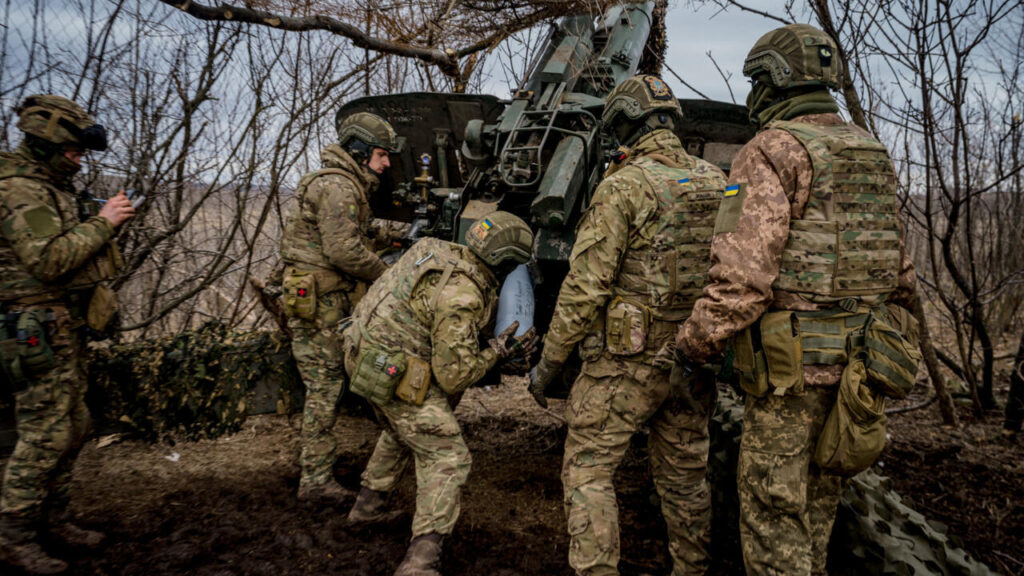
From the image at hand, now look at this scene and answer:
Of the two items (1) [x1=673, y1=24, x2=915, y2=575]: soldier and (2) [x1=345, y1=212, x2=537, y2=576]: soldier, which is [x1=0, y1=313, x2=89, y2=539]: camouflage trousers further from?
(1) [x1=673, y1=24, x2=915, y2=575]: soldier

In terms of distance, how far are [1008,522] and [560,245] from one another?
3.03 m

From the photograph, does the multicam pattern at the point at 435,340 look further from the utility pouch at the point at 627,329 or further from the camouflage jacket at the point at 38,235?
the camouflage jacket at the point at 38,235

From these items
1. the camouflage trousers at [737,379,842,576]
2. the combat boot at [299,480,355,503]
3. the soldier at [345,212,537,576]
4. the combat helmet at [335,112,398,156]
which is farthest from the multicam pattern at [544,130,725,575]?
the combat helmet at [335,112,398,156]

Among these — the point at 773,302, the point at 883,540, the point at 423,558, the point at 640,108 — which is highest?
the point at 640,108

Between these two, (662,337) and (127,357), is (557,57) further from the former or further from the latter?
(127,357)

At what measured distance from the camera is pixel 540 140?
4.08 m

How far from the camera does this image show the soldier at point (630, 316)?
2.71 meters

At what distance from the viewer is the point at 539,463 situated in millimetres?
4578

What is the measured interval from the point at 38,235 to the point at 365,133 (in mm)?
1920

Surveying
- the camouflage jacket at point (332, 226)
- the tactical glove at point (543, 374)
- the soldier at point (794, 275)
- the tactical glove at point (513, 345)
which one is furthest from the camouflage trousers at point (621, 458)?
the camouflage jacket at point (332, 226)

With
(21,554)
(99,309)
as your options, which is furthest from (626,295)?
(21,554)

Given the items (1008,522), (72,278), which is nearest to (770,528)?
(1008,522)

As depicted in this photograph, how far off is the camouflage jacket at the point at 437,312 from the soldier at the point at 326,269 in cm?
88

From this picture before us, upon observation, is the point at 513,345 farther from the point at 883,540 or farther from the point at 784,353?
the point at 883,540
